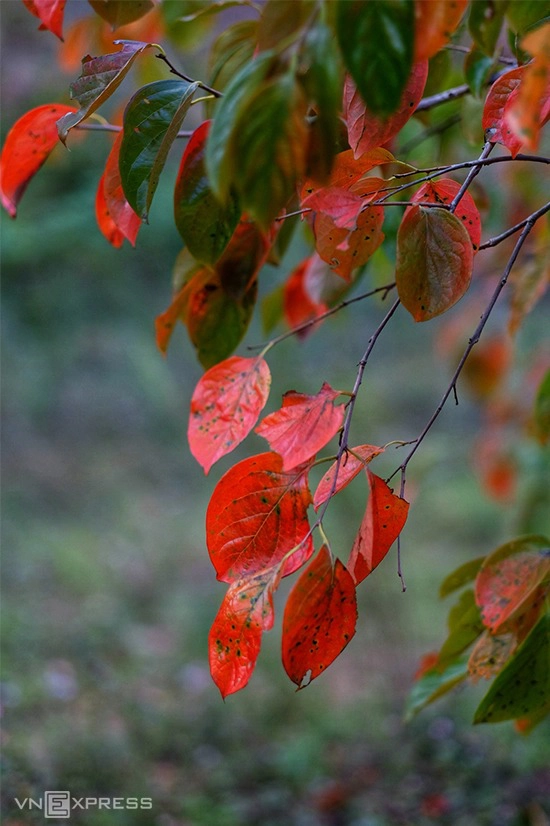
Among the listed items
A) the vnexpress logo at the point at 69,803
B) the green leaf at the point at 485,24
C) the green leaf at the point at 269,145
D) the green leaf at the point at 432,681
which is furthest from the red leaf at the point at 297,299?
the vnexpress logo at the point at 69,803

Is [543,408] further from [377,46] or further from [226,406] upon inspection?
[377,46]

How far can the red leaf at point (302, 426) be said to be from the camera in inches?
15.4

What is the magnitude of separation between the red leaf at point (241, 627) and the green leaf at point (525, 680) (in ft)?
0.67

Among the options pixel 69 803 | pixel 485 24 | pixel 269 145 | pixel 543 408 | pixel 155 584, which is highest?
pixel 485 24

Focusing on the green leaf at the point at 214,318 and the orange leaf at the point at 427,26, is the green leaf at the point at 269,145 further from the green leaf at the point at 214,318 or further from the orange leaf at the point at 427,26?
the green leaf at the point at 214,318

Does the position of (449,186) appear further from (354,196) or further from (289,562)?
(289,562)

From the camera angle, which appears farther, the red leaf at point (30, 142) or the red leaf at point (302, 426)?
the red leaf at point (30, 142)

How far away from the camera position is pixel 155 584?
3172mm

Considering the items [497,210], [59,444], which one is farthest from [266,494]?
[59,444]

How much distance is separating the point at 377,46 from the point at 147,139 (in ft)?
0.61

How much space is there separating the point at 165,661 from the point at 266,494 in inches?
89.9

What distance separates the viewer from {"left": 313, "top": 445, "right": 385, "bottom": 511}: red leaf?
0.40m

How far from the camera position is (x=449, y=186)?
1.39 ft

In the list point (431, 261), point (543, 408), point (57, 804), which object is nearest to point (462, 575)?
point (543, 408)
